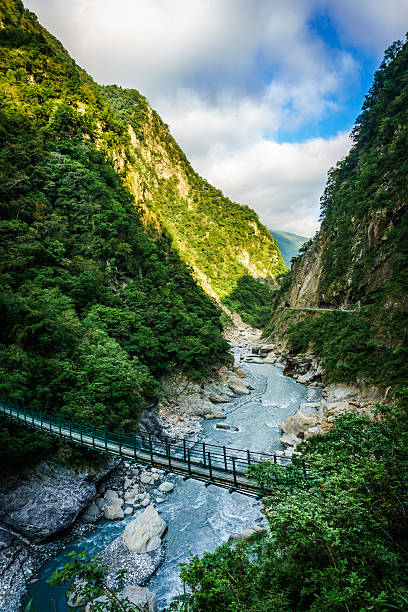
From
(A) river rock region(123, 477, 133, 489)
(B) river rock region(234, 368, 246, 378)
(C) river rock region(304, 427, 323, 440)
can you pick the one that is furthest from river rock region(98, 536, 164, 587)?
(B) river rock region(234, 368, 246, 378)

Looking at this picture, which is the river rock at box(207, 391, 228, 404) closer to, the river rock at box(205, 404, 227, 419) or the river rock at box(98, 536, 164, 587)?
the river rock at box(205, 404, 227, 419)

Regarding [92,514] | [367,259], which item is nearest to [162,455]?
[92,514]

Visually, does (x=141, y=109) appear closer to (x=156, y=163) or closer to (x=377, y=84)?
(x=156, y=163)

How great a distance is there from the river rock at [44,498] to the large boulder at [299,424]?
1130 centimetres

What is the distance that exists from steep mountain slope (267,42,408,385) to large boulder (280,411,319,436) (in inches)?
180

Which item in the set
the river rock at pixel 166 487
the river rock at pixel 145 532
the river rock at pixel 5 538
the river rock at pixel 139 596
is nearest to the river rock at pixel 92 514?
the river rock at pixel 145 532

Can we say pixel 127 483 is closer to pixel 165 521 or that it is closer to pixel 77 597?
pixel 165 521

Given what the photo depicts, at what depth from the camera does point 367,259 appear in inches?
1063

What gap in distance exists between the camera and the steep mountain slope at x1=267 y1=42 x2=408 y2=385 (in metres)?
19.6

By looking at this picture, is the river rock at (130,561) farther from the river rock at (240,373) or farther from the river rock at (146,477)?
the river rock at (240,373)

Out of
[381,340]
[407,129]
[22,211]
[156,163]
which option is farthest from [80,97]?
[156,163]

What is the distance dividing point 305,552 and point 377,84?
55618mm

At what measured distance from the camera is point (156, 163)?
289 ft

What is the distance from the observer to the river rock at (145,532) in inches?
389
